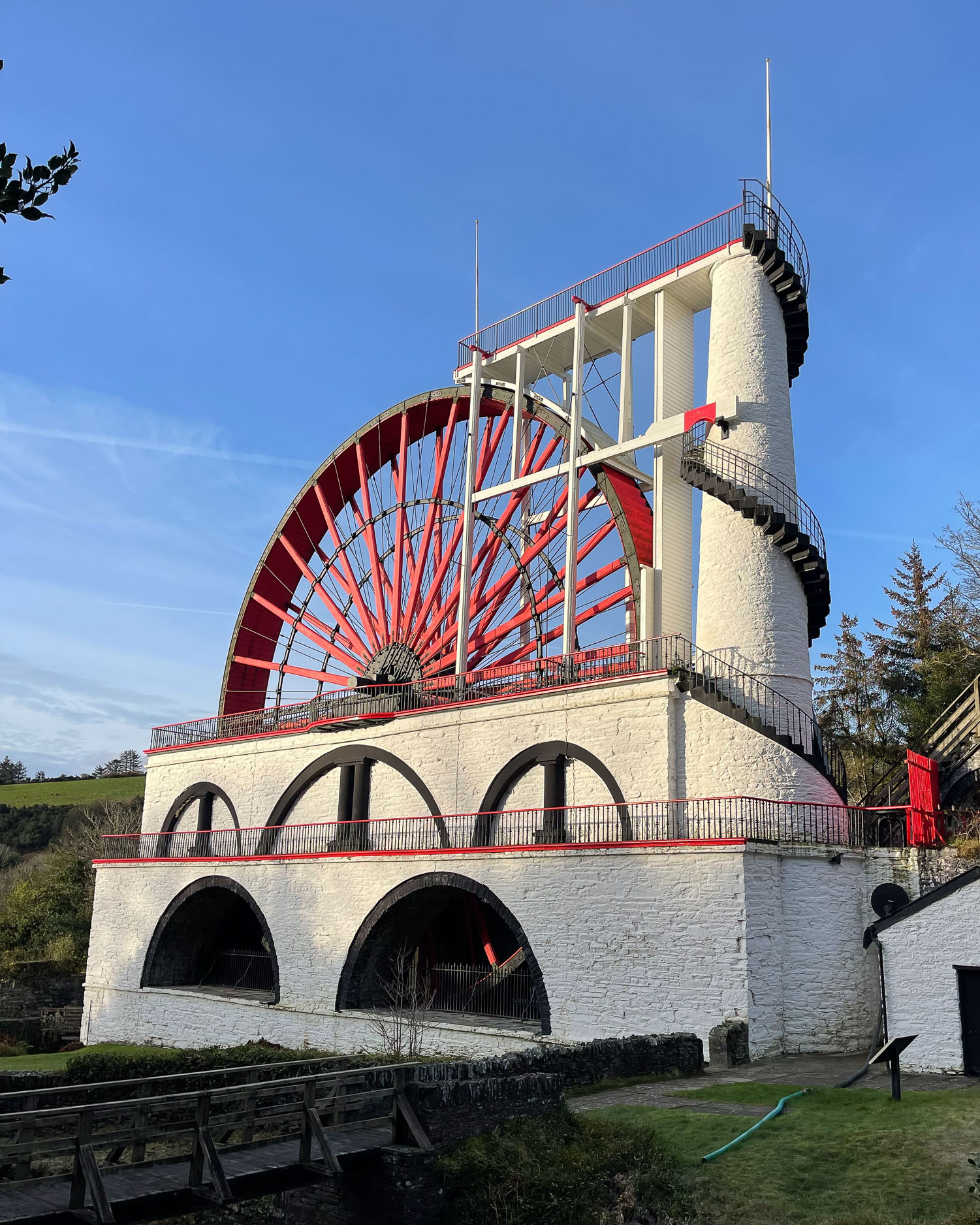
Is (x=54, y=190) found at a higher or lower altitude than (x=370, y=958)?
higher

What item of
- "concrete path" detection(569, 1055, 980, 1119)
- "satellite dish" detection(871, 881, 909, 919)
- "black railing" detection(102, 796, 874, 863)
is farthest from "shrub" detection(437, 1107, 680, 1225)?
"satellite dish" detection(871, 881, 909, 919)

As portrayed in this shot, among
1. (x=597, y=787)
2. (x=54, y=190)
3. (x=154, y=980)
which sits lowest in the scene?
(x=154, y=980)

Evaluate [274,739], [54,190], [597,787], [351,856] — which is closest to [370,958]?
[351,856]

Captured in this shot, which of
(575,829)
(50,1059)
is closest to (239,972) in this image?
(50,1059)

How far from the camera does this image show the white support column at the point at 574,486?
2055cm

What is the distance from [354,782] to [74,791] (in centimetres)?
4493

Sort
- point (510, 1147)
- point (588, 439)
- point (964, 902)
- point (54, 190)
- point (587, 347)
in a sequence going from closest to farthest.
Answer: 1. point (54, 190)
2. point (510, 1147)
3. point (964, 902)
4. point (588, 439)
5. point (587, 347)

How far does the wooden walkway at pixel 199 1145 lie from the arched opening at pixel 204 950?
48.2ft

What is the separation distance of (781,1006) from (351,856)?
27.8ft

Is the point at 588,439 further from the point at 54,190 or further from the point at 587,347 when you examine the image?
the point at 54,190

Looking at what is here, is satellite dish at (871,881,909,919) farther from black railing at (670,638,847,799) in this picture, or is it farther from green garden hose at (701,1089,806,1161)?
green garden hose at (701,1089,806,1161)

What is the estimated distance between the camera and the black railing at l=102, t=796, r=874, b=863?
51.4 feet

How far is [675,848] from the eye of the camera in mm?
14875

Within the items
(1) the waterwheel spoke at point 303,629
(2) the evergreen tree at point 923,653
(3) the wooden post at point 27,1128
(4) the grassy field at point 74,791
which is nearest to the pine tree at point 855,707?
(2) the evergreen tree at point 923,653
